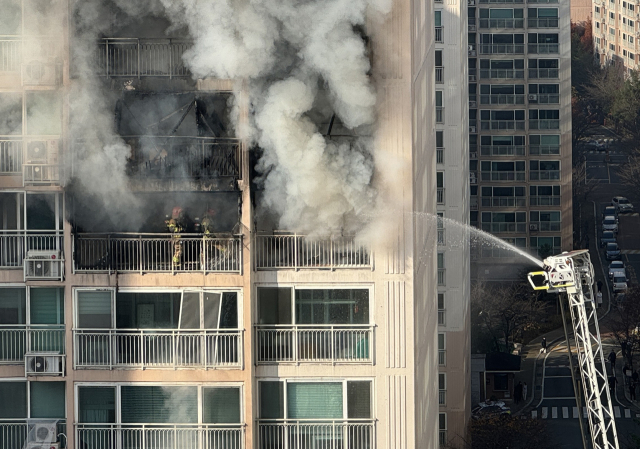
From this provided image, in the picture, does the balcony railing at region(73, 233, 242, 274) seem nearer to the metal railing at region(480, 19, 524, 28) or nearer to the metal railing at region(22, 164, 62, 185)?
the metal railing at region(22, 164, 62, 185)

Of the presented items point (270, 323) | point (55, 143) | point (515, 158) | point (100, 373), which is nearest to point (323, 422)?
point (270, 323)

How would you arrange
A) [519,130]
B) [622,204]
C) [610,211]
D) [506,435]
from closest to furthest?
[506,435] < [519,130] < [622,204] < [610,211]

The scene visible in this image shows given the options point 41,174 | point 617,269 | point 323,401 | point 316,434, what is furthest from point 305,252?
point 617,269

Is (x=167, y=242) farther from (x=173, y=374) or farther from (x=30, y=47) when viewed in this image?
(x=30, y=47)

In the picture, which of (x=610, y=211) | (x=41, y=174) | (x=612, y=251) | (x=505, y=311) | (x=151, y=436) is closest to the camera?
(x=41, y=174)

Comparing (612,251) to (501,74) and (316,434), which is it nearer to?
(501,74)

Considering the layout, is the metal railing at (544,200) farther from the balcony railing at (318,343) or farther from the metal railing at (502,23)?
the balcony railing at (318,343)
